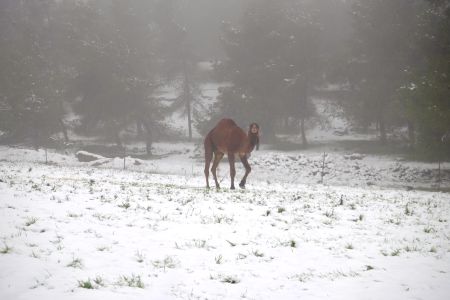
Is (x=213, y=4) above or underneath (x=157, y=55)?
above

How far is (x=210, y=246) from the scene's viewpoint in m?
6.97

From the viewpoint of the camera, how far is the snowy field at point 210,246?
214 inches

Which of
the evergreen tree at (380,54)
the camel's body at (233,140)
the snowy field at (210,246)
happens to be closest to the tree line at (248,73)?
the evergreen tree at (380,54)

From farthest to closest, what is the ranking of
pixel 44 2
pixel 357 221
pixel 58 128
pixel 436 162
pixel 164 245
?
pixel 44 2 < pixel 58 128 < pixel 436 162 < pixel 357 221 < pixel 164 245

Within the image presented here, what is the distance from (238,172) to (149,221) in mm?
21631

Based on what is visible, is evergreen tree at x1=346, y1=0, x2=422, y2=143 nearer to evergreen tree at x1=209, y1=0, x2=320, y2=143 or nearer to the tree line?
the tree line

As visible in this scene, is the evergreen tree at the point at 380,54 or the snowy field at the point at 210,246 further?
the evergreen tree at the point at 380,54

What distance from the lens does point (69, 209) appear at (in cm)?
855

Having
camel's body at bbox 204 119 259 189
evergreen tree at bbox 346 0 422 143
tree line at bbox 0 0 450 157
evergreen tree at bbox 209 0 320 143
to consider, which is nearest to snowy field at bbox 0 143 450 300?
camel's body at bbox 204 119 259 189

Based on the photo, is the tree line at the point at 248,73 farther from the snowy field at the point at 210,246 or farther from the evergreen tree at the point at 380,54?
the snowy field at the point at 210,246

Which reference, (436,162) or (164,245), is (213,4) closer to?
(436,162)

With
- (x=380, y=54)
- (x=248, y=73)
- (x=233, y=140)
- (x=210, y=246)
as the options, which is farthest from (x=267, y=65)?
(x=210, y=246)

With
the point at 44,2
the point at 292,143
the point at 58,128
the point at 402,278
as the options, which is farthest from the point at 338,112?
the point at 402,278

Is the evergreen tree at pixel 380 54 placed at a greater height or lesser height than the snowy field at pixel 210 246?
greater
